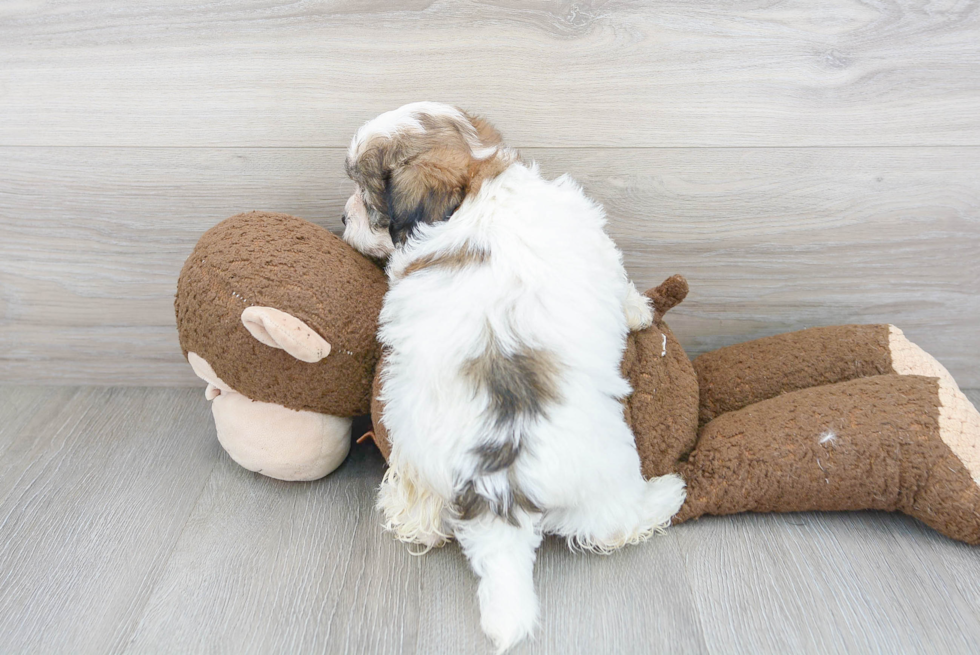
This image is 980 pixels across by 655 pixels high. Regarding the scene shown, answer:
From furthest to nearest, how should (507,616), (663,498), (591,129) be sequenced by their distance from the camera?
(591,129) → (663,498) → (507,616)

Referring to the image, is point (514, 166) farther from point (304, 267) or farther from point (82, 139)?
point (82, 139)

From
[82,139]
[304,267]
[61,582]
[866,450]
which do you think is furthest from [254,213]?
[866,450]

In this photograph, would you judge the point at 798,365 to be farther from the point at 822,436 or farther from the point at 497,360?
the point at 497,360

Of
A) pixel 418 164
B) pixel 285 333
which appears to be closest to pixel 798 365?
pixel 418 164

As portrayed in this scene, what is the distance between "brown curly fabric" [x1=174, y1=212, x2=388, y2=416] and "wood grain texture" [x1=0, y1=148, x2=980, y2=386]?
26cm

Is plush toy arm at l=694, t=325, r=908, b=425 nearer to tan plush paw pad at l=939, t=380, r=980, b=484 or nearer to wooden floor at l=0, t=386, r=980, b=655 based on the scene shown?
tan plush paw pad at l=939, t=380, r=980, b=484

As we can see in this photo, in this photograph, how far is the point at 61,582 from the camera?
1.23m

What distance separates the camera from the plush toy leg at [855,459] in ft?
3.99

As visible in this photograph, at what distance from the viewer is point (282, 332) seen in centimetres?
119

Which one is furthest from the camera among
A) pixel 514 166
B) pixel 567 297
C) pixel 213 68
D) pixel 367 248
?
pixel 213 68

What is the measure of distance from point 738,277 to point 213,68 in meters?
1.29

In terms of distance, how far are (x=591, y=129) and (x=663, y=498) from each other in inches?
31.3

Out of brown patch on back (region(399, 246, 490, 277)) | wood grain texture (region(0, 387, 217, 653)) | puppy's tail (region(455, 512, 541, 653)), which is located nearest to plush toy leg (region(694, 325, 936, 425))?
puppy's tail (region(455, 512, 541, 653))

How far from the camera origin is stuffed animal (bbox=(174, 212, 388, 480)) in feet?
4.13
